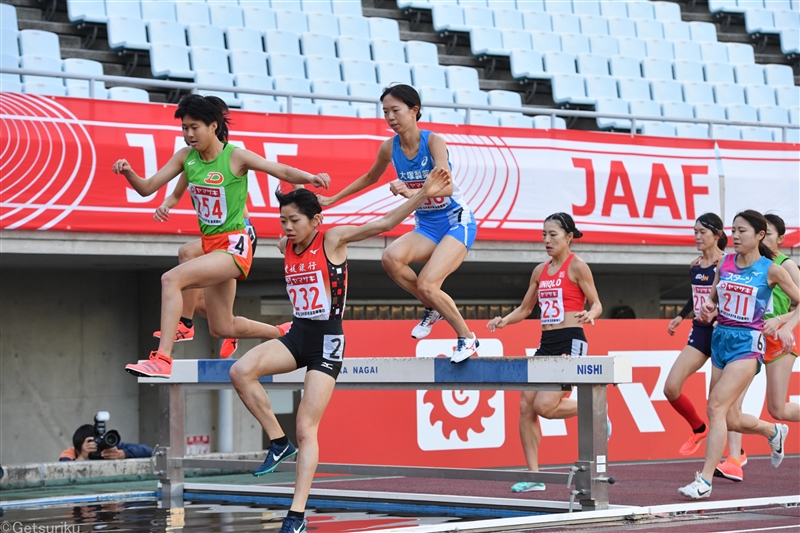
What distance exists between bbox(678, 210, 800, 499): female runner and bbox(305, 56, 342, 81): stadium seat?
8.50 m

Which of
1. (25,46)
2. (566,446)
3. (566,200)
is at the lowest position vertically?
(566,446)

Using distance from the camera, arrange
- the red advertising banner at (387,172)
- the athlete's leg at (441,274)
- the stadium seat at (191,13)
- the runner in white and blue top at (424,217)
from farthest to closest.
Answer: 1. the stadium seat at (191,13)
2. the red advertising banner at (387,172)
3. the athlete's leg at (441,274)
4. the runner in white and blue top at (424,217)

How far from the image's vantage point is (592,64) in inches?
760

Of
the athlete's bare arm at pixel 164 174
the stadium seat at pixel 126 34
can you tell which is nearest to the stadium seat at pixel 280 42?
the stadium seat at pixel 126 34

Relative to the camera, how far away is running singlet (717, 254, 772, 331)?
8727 millimetres

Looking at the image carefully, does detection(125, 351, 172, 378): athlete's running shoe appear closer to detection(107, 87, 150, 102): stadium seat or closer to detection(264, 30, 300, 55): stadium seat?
detection(107, 87, 150, 102): stadium seat

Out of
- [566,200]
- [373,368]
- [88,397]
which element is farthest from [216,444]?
[373,368]

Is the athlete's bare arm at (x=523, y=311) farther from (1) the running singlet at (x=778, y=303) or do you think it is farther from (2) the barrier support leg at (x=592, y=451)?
(1) the running singlet at (x=778, y=303)

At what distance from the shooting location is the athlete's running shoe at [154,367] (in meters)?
6.92

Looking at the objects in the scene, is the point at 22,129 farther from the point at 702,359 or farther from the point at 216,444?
the point at 702,359

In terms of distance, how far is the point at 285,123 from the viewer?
1298 cm

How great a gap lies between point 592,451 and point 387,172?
6.28 metres

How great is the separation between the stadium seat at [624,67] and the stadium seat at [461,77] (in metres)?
3.14

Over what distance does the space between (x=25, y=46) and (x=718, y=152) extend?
366 inches
